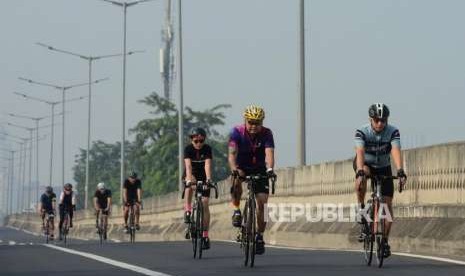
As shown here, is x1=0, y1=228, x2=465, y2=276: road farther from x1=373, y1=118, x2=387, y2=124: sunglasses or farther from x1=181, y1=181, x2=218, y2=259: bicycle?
x1=373, y1=118, x2=387, y2=124: sunglasses

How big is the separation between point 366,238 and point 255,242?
3.99 feet

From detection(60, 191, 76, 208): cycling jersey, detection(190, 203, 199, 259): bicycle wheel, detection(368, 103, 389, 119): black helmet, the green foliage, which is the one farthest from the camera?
the green foliage

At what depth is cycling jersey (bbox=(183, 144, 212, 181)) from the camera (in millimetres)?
20734

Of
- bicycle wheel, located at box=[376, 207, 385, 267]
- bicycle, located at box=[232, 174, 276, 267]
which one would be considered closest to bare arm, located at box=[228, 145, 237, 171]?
bicycle, located at box=[232, 174, 276, 267]

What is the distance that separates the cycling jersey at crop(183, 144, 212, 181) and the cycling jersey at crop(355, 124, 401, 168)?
3.98m

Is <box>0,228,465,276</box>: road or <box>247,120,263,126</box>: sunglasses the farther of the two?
<box>247,120,263,126</box>: sunglasses

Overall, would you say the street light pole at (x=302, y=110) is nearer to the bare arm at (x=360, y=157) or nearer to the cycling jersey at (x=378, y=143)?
the cycling jersey at (x=378, y=143)

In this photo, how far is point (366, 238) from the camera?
17266 mm

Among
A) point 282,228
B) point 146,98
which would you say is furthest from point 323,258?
point 146,98

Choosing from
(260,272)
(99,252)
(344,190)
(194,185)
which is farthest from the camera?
(344,190)

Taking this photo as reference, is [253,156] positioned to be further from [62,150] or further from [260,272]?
[62,150]

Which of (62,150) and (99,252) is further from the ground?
(62,150)

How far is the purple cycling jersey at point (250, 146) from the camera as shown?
1778cm

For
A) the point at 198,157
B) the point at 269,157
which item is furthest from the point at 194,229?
the point at 269,157
